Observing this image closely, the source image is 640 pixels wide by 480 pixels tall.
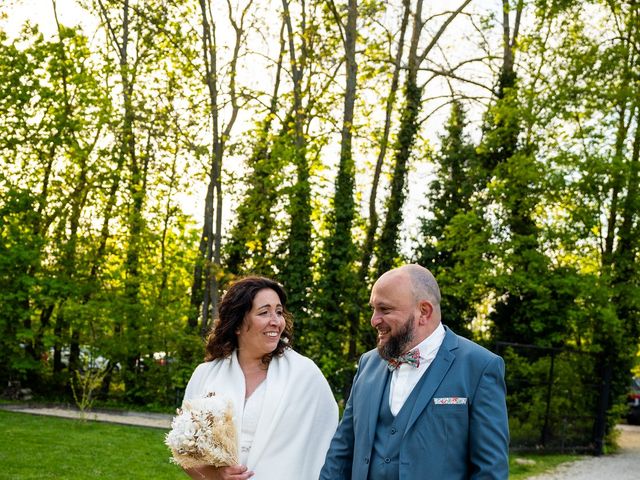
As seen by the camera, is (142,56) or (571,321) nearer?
(571,321)

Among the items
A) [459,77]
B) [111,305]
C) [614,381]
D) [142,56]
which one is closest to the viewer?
[614,381]

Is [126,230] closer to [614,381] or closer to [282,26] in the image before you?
[282,26]

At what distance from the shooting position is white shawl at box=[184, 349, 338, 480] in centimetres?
538

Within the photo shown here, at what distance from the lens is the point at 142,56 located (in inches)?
1001

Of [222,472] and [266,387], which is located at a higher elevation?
[266,387]

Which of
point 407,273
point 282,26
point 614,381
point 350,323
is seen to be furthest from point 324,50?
point 407,273

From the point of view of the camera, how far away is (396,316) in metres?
4.39

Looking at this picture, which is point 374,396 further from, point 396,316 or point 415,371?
point 396,316

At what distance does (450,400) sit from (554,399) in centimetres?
1421

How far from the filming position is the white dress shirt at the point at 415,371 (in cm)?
443

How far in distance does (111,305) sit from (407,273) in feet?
65.7

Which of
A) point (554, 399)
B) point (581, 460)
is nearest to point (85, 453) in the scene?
point (554, 399)

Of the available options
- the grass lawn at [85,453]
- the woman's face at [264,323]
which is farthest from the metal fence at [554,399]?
the woman's face at [264,323]

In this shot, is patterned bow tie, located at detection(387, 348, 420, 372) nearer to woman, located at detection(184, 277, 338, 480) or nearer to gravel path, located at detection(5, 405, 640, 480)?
woman, located at detection(184, 277, 338, 480)
